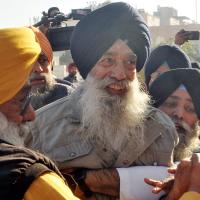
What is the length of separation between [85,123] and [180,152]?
0.91 m

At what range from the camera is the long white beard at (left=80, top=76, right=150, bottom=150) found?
2.99 meters

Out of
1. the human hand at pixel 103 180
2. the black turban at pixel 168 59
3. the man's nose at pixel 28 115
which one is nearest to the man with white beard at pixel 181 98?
the human hand at pixel 103 180

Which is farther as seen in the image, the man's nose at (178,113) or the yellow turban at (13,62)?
the man's nose at (178,113)

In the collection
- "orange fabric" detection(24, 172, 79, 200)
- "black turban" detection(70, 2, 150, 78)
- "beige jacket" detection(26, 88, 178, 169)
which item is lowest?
"beige jacket" detection(26, 88, 178, 169)

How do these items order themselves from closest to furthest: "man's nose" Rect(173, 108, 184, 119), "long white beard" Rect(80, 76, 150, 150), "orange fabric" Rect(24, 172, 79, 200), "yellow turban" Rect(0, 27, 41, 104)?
"orange fabric" Rect(24, 172, 79, 200), "yellow turban" Rect(0, 27, 41, 104), "long white beard" Rect(80, 76, 150, 150), "man's nose" Rect(173, 108, 184, 119)

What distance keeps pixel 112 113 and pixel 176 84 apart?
3.30 feet

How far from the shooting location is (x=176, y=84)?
12.9 feet

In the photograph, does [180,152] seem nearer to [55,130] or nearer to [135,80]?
[135,80]

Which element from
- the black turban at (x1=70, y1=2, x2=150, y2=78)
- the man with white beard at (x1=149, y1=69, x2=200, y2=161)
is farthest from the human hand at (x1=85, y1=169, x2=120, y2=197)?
the man with white beard at (x1=149, y1=69, x2=200, y2=161)

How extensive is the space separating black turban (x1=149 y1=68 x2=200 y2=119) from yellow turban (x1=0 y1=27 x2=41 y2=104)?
1801mm

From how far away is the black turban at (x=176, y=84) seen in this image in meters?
3.87

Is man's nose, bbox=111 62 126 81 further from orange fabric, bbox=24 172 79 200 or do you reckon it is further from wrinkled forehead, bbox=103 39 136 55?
orange fabric, bbox=24 172 79 200

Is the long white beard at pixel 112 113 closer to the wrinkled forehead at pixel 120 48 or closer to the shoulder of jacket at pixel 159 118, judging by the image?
the shoulder of jacket at pixel 159 118

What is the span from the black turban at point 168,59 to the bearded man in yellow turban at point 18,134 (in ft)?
10.7
